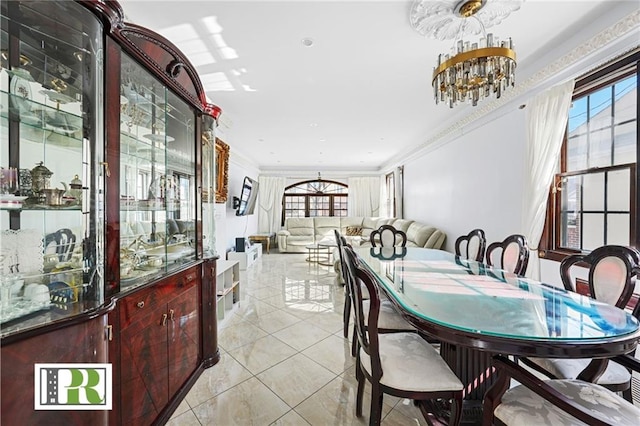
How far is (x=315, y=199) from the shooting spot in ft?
28.8

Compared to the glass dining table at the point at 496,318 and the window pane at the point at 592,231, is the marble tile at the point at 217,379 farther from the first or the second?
the window pane at the point at 592,231

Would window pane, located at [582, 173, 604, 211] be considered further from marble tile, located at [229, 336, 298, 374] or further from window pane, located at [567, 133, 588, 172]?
marble tile, located at [229, 336, 298, 374]

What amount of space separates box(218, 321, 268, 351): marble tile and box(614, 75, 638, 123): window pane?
3.51m

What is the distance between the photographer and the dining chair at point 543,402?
0.92m

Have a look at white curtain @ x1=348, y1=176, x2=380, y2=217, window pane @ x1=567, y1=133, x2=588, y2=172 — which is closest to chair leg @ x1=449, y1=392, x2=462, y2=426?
window pane @ x1=567, y1=133, x2=588, y2=172

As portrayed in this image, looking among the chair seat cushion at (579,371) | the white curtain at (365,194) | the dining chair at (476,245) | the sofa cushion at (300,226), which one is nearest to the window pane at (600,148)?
the dining chair at (476,245)

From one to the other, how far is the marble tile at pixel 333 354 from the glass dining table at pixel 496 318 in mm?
814

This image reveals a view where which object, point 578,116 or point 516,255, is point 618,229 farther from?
point 578,116

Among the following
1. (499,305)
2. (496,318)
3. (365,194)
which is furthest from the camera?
(365,194)

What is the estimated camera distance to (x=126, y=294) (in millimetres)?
1187

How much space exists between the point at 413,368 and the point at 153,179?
1843 mm

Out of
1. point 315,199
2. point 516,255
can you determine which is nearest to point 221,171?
point 516,255

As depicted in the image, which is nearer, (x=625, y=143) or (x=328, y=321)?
(x=625, y=143)

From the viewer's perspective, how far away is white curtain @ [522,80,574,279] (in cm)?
229
